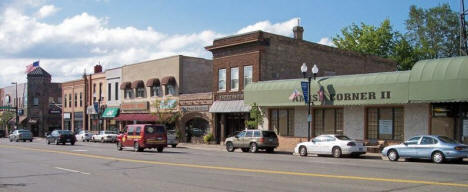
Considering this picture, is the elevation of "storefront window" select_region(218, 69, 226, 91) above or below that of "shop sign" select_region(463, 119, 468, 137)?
above

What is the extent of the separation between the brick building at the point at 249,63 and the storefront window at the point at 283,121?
2.24 meters

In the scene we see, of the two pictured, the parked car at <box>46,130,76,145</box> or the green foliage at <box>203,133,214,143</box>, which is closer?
the green foliage at <box>203,133,214,143</box>

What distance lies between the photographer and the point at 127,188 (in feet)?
43.3

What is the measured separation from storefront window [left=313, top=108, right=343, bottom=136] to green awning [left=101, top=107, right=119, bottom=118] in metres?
30.2

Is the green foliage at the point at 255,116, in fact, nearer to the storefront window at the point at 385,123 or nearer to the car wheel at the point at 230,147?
the car wheel at the point at 230,147

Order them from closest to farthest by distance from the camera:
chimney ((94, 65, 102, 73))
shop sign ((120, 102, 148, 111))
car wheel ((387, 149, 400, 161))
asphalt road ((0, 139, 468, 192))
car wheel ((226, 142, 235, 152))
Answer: asphalt road ((0, 139, 468, 192)) < car wheel ((387, 149, 400, 161)) < car wheel ((226, 142, 235, 152)) < shop sign ((120, 102, 148, 111)) < chimney ((94, 65, 102, 73))

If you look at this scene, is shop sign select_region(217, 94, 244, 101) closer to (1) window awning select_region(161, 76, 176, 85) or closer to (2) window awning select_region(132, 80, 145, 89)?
(1) window awning select_region(161, 76, 176, 85)

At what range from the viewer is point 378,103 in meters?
29.5

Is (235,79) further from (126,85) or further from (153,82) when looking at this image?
(126,85)

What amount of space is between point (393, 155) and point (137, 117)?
33.6 meters

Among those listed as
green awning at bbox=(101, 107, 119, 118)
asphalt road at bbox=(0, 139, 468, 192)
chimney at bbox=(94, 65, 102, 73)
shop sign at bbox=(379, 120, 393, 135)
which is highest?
chimney at bbox=(94, 65, 102, 73)

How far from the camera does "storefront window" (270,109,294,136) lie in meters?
36.6

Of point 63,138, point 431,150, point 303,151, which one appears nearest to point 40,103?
point 63,138

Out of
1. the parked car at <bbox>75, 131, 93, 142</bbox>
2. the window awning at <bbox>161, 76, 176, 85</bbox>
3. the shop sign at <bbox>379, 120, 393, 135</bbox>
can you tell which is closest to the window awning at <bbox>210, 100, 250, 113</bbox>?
the window awning at <bbox>161, 76, 176, 85</bbox>
